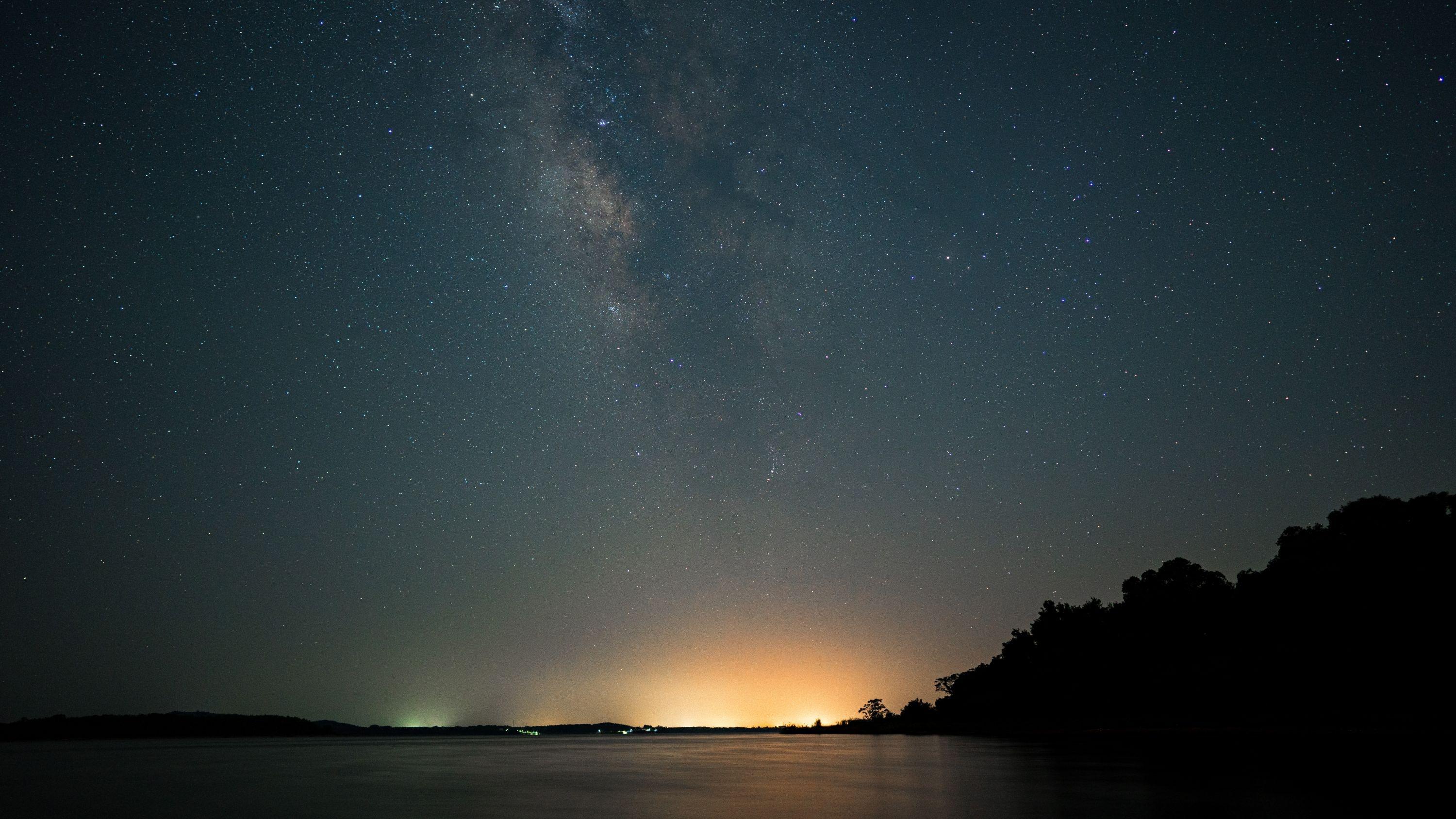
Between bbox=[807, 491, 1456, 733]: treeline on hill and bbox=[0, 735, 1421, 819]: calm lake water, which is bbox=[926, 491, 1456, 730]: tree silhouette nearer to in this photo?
bbox=[807, 491, 1456, 733]: treeline on hill

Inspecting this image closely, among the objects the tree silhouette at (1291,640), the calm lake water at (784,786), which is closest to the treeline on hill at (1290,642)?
the tree silhouette at (1291,640)

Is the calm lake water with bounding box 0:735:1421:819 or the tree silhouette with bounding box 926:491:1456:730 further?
the tree silhouette with bounding box 926:491:1456:730

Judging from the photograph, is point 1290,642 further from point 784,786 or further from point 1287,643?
point 784,786

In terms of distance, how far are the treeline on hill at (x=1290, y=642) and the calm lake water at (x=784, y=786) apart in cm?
1140

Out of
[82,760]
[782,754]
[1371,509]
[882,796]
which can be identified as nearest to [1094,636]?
[1371,509]

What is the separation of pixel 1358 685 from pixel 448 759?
198ft

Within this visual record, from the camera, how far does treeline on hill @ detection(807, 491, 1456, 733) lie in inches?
2108

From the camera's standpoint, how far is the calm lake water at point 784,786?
73.5ft

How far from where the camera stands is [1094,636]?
3797 inches

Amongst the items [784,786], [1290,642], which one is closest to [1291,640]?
[1290,642]

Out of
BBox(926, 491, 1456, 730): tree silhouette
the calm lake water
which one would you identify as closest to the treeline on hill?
BBox(926, 491, 1456, 730): tree silhouette

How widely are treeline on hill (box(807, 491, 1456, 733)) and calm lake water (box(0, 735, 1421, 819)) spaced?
11403 millimetres

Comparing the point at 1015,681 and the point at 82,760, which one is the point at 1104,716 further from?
the point at 82,760

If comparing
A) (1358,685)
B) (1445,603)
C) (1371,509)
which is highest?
(1371,509)
